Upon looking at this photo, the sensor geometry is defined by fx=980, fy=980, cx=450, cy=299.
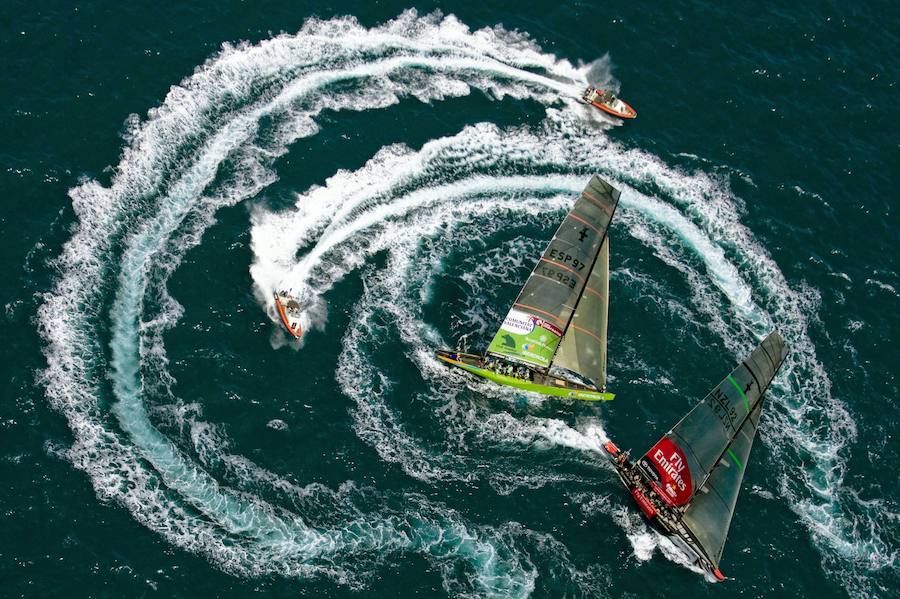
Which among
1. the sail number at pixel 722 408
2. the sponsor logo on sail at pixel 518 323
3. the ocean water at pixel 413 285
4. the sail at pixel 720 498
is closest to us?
the ocean water at pixel 413 285

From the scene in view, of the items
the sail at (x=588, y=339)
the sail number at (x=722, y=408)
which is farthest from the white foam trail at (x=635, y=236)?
the sail number at (x=722, y=408)

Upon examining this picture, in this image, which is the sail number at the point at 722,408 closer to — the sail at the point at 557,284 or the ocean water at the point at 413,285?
the ocean water at the point at 413,285

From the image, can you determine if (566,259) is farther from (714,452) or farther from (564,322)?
(714,452)

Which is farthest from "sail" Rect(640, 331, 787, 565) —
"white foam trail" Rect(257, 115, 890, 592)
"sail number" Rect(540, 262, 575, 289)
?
"sail number" Rect(540, 262, 575, 289)

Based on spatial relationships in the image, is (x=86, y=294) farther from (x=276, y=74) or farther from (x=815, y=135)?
(x=815, y=135)

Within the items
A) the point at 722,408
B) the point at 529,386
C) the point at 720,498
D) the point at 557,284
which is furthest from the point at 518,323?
the point at 720,498

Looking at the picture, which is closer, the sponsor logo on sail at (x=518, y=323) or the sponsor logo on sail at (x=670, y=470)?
the sponsor logo on sail at (x=670, y=470)

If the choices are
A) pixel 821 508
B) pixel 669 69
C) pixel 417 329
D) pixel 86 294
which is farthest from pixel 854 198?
pixel 86 294
